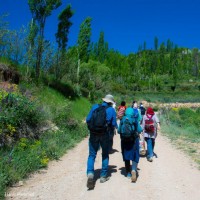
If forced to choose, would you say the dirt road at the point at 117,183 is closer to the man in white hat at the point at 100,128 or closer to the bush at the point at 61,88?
Answer: the man in white hat at the point at 100,128

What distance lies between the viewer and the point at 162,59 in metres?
116

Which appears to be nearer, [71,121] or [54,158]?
[54,158]

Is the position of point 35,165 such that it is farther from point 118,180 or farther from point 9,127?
point 118,180

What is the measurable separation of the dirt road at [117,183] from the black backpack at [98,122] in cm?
115

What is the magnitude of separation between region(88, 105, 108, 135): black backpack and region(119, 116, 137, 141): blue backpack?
492 mm

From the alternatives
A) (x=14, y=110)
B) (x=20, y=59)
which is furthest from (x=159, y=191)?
(x=20, y=59)

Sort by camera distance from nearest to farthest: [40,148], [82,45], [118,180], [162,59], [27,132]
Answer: [118,180]
[40,148]
[27,132]
[82,45]
[162,59]

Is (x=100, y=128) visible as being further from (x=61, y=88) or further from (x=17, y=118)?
(x=61, y=88)

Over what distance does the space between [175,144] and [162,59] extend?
107307 millimetres

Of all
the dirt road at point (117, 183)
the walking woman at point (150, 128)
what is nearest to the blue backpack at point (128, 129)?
the dirt road at point (117, 183)

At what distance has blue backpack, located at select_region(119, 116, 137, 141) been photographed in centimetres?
649

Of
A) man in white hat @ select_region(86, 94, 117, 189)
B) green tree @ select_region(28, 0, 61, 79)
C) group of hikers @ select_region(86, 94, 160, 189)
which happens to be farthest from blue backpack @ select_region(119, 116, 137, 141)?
green tree @ select_region(28, 0, 61, 79)

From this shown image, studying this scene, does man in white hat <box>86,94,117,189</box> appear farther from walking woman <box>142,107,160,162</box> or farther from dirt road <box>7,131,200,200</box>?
walking woman <box>142,107,160,162</box>

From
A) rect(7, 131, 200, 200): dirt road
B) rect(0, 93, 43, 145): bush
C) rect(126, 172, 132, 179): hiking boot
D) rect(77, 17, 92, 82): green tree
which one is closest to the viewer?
rect(7, 131, 200, 200): dirt road
